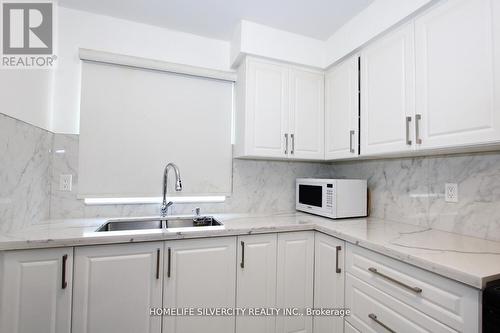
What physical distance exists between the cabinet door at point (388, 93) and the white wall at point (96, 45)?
136 centimetres

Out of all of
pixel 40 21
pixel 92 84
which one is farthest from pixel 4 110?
pixel 40 21

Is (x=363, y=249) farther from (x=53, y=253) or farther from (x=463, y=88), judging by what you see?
(x=53, y=253)

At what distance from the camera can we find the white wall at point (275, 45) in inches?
75.4

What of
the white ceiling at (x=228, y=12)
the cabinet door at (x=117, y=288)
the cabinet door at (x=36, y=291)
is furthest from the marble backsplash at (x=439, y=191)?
the cabinet door at (x=36, y=291)

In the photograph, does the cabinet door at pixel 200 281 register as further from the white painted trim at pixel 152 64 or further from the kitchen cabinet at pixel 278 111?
the white painted trim at pixel 152 64

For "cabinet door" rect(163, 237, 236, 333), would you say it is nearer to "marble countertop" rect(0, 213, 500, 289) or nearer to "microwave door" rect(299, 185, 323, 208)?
Result: "marble countertop" rect(0, 213, 500, 289)

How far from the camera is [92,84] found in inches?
72.2

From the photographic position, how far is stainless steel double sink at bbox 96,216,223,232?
1746 mm

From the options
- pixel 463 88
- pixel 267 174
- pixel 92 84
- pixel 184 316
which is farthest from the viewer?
pixel 267 174

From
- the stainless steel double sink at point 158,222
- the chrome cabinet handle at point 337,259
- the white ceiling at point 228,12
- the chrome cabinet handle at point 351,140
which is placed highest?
the white ceiling at point 228,12

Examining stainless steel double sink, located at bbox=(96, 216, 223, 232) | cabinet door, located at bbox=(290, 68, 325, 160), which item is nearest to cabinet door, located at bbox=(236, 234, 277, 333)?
stainless steel double sink, located at bbox=(96, 216, 223, 232)

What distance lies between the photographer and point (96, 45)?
A: 1857mm

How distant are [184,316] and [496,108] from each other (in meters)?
1.87

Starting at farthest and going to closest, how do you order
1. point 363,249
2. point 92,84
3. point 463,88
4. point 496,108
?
point 92,84 → point 363,249 → point 463,88 → point 496,108
